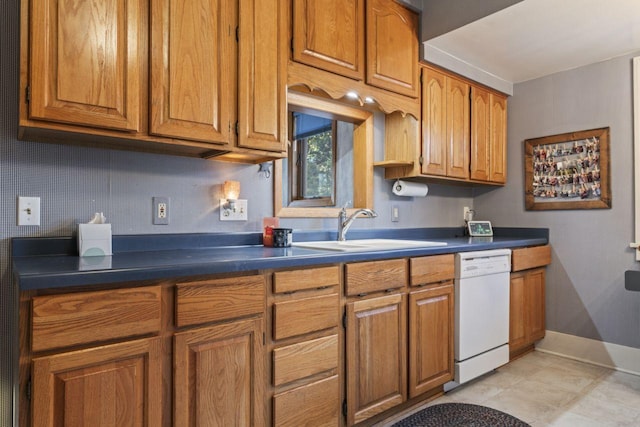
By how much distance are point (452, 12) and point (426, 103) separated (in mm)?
575

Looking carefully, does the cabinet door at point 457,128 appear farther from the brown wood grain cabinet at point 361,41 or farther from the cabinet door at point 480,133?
the brown wood grain cabinet at point 361,41

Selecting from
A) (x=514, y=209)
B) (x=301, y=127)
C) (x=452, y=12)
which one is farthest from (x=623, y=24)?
(x=301, y=127)

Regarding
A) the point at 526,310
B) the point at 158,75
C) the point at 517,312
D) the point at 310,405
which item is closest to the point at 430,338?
the point at 310,405

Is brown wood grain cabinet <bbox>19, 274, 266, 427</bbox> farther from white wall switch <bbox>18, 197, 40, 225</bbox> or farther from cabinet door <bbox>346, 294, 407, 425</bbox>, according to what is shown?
white wall switch <bbox>18, 197, 40, 225</bbox>

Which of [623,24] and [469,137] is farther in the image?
[469,137]

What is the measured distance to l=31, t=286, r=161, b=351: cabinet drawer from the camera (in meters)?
1.09

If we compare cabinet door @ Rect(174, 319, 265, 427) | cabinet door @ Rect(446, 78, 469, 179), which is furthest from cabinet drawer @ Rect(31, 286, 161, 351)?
cabinet door @ Rect(446, 78, 469, 179)

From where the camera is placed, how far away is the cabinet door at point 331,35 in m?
2.08

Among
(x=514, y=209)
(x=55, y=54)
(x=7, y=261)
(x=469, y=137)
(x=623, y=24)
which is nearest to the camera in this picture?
(x=55, y=54)

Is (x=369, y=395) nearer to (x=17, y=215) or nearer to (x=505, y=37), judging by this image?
(x=17, y=215)

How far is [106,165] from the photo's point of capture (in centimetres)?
175

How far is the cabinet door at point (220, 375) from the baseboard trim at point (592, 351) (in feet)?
8.73

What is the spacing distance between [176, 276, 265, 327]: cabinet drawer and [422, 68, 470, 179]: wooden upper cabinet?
171cm

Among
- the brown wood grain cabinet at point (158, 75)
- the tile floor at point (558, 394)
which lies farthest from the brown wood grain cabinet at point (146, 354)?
the tile floor at point (558, 394)
